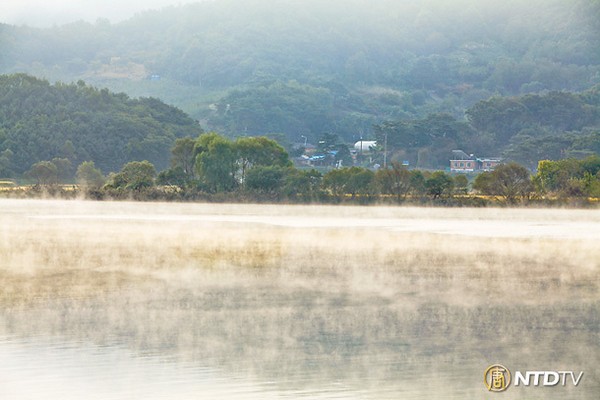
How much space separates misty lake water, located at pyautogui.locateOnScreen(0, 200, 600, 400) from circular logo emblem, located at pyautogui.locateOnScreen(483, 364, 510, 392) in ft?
0.53

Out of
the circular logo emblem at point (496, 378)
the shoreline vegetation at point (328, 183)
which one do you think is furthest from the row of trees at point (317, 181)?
the circular logo emblem at point (496, 378)

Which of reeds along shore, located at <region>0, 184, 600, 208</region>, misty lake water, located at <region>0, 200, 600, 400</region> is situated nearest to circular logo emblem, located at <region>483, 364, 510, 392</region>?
misty lake water, located at <region>0, 200, 600, 400</region>

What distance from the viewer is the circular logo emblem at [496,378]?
14.8m

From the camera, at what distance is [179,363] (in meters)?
16.1

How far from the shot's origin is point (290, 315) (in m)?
21.0

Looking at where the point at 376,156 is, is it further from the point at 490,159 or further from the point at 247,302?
the point at 247,302

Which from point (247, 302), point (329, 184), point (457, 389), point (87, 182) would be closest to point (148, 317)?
Answer: point (247, 302)

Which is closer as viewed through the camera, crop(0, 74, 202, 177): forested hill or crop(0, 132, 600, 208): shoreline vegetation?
crop(0, 132, 600, 208): shoreline vegetation

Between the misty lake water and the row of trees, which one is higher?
the row of trees

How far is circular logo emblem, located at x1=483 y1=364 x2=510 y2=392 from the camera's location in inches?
582

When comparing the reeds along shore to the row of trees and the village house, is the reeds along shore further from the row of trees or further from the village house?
the village house

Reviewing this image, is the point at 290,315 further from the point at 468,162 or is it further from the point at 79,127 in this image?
the point at 468,162

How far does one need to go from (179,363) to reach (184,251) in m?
20.0

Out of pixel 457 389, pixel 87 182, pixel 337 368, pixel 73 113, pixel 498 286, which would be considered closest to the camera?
pixel 457 389
